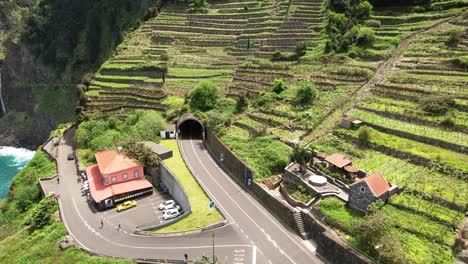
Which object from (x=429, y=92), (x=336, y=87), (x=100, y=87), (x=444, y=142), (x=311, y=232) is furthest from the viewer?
(x=100, y=87)

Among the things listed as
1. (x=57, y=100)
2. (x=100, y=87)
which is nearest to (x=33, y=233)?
(x=100, y=87)

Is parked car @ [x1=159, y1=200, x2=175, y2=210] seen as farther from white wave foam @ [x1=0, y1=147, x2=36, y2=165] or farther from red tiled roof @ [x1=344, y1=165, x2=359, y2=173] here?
white wave foam @ [x1=0, y1=147, x2=36, y2=165]

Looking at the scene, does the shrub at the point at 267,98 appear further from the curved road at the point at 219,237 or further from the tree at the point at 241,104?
the curved road at the point at 219,237

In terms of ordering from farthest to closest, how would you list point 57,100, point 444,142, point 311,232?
point 57,100 → point 444,142 → point 311,232

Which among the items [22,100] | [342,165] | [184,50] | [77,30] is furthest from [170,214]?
[77,30]

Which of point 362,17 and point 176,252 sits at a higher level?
point 362,17

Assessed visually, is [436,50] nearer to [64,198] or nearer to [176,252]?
[176,252]
